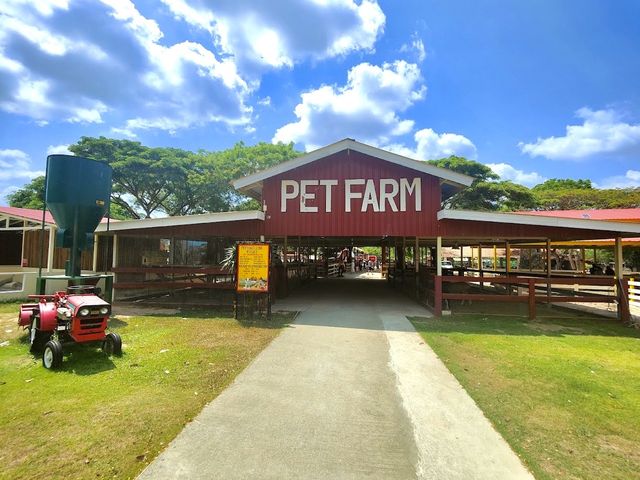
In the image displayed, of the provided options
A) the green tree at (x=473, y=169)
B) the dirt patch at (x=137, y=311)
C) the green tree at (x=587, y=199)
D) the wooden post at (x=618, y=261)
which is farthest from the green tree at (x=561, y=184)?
the dirt patch at (x=137, y=311)

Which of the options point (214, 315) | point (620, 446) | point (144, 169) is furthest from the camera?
point (144, 169)

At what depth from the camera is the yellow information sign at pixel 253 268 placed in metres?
9.75

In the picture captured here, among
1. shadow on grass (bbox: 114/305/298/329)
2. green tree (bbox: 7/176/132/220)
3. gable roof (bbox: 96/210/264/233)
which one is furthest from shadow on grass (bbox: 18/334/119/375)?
green tree (bbox: 7/176/132/220)

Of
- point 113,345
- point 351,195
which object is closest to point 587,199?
point 351,195

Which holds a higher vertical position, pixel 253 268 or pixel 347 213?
pixel 347 213

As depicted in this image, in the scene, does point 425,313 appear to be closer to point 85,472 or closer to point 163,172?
point 85,472

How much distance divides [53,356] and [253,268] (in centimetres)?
522

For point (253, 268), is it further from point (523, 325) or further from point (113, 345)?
point (523, 325)

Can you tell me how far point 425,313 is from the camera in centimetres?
1099

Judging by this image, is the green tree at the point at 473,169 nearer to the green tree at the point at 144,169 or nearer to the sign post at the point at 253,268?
the green tree at the point at 144,169

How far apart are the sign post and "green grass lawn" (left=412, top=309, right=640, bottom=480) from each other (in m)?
4.50

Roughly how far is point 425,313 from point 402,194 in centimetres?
395

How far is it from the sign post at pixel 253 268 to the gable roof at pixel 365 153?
289cm

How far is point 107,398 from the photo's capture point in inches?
167
